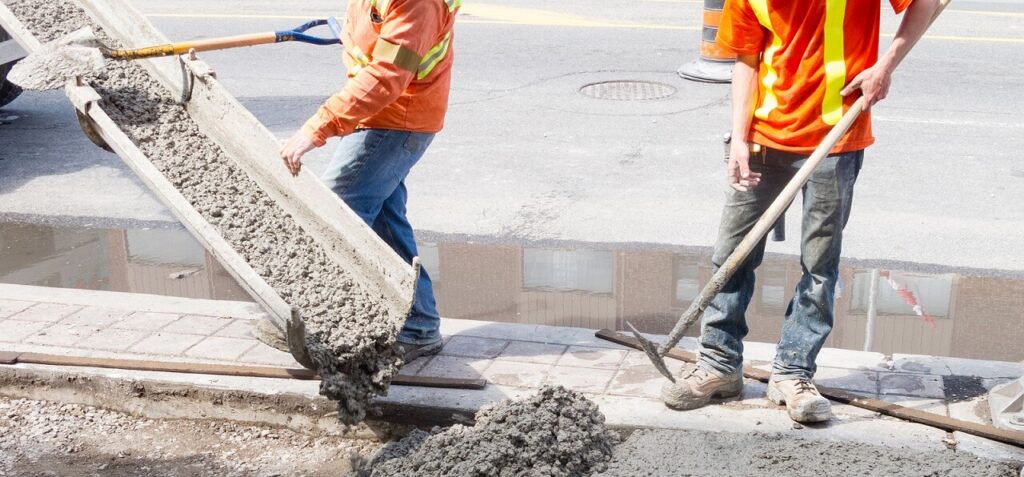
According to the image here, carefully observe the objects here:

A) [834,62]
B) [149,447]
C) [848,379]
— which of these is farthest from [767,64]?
[149,447]

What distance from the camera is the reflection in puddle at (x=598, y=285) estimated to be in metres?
5.36

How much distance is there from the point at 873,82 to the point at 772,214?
23.0 inches

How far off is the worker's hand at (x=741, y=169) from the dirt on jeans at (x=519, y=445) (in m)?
1.02

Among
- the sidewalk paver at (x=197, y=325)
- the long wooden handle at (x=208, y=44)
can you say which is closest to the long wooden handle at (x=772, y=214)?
the sidewalk paver at (x=197, y=325)

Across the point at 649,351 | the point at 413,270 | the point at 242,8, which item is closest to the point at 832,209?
the point at 649,351

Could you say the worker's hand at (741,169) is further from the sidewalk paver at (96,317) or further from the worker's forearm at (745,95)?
the sidewalk paver at (96,317)

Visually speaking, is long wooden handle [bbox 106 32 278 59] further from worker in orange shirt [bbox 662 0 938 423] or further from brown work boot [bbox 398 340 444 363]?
worker in orange shirt [bbox 662 0 938 423]

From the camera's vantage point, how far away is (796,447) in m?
3.74

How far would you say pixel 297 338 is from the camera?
367 cm

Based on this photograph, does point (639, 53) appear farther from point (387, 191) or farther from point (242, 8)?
point (387, 191)

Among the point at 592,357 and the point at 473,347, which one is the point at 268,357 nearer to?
the point at 473,347

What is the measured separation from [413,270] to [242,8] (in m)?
12.5

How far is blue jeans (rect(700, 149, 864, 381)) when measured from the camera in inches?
155

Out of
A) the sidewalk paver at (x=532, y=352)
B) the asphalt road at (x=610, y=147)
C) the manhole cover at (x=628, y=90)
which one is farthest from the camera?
the manhole cover at (x=628, y=90)
